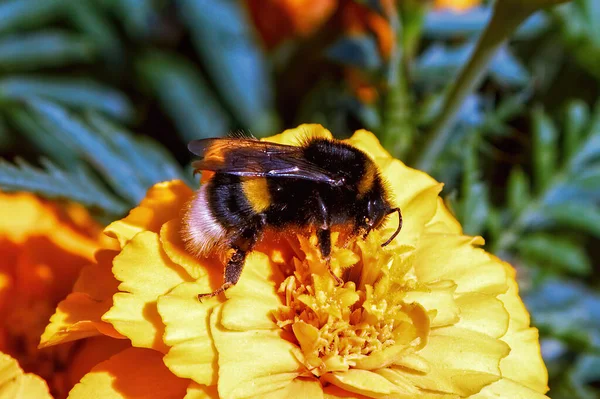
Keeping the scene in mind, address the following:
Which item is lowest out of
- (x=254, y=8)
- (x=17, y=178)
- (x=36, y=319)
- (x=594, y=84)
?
(x=36, y=319)

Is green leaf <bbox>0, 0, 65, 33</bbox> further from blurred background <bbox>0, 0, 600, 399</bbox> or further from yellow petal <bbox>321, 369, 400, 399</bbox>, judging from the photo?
yellow petal <bbox>321, 369, 400, 399</bbox>

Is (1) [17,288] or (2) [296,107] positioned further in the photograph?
(2) [296,107]

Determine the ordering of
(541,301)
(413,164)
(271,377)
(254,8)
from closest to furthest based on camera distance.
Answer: (271,377) → (413,164) → (541,301) → (254,8)

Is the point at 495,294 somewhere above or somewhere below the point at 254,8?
below

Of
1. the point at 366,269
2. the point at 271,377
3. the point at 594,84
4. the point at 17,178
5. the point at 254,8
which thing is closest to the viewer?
the point at 271,377

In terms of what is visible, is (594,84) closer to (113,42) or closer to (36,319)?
(113,42)

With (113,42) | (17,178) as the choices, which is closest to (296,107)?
(113,42)

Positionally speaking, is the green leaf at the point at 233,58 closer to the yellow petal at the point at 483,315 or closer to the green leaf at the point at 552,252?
the green leaf at the point at 552,252

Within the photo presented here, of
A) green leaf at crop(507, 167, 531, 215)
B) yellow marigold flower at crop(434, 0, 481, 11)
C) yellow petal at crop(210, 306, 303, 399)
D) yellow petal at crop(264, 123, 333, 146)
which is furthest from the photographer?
yellow marigold flower at crop(434, 0, 481, 11)

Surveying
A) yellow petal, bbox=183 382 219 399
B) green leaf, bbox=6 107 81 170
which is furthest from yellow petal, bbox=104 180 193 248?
green leaf, bbox=6 107 81 170
